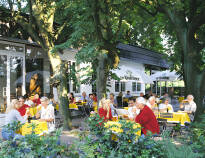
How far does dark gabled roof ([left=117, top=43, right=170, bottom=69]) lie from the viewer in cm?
2262

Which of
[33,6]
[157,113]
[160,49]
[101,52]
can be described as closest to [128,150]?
[101,52]

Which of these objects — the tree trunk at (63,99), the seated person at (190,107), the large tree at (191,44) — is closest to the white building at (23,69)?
the tree trunk at (63,99)

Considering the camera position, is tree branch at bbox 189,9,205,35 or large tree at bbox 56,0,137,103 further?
tree branch at bbox 189,9,205,35

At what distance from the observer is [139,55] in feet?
82.1

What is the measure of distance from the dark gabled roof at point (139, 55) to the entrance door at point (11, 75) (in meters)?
10.2

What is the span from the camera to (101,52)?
8391 mm

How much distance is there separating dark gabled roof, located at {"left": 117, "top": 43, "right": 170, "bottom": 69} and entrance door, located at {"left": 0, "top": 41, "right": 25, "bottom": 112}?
33.5ft

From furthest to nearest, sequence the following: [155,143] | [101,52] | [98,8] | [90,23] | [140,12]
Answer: [140,12]
[90,23]
[98,8]
[101,52]
[155,143]

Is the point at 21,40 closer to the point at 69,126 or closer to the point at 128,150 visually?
the point at 69,126

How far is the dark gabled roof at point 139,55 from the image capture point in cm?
2262

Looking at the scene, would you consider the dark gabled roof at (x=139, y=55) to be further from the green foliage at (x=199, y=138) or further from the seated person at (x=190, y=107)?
the green foliage at (x=199, y=138)

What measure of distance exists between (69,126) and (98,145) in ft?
19.8

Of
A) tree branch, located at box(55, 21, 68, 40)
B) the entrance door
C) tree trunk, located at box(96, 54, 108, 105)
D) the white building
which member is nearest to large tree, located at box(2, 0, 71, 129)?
tree branch, located at box(55, 21, 68, 40)

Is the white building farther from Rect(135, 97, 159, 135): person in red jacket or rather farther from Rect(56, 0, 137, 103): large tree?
Rect(135, 97, 159, 135): person in red jacket
